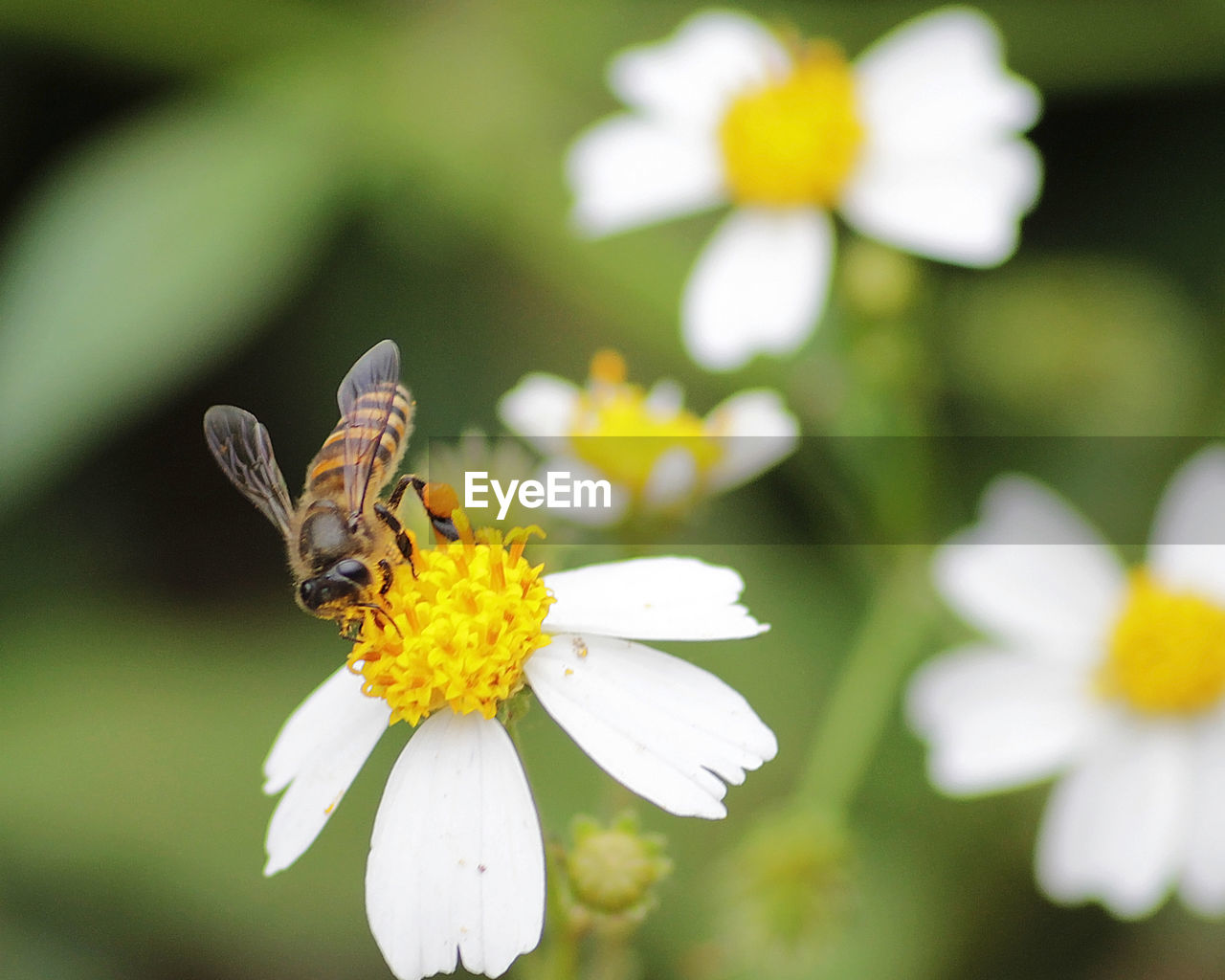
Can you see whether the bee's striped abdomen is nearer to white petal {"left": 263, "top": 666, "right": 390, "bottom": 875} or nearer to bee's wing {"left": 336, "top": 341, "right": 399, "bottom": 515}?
bee's wing {"left": 336, "top": 341, "right": 399, "bottom": 515}

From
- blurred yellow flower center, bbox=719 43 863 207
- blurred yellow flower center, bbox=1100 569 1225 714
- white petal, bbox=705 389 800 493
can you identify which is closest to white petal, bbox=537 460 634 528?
white petal, bbox=705 389 800 493

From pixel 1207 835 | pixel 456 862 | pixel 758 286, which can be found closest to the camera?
pixel 456 862

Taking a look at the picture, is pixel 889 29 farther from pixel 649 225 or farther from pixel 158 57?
pixel 158 57

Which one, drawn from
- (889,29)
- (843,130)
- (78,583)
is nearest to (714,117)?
(843,130)

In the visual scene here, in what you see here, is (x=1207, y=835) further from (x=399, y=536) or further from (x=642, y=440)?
(x=399, y=536)

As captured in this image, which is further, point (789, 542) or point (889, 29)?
point (889, 29)

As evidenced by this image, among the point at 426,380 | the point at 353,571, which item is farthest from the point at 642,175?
the point at 353,571

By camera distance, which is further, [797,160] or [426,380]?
[426,380]
